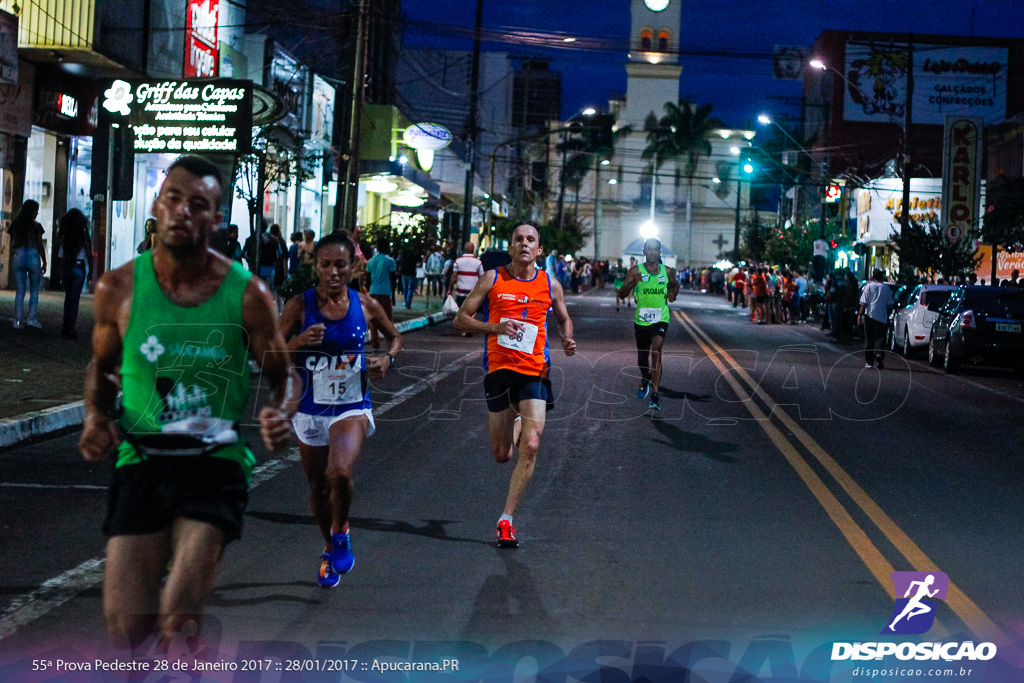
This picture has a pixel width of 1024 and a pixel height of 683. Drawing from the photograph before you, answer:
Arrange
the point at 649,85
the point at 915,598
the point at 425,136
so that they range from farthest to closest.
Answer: the point at 649,85
the point at 425,136
the point at 915,598

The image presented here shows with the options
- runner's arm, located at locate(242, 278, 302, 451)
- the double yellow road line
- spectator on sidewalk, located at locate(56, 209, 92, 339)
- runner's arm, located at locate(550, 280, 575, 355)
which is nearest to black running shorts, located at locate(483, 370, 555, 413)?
runner's arm, located at locate(550, 280, 575, 355)

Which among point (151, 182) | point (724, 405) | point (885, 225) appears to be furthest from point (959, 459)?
point (885, 225)

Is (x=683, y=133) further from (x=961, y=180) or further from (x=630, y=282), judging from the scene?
(x=630, y=282)

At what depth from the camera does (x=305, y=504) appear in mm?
8219

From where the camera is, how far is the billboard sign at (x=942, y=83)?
247ft

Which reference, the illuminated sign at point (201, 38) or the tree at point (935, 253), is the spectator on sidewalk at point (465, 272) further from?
the tree at point (935, 253)

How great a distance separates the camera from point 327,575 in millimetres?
6086

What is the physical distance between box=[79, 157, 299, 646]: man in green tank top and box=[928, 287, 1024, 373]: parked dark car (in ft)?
63.0

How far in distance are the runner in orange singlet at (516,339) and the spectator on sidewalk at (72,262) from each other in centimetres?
1144

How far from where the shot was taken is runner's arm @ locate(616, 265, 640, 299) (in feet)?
44.3

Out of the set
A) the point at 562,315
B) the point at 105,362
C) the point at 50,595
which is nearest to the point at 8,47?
the point at 562,315

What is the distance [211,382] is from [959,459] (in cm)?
872

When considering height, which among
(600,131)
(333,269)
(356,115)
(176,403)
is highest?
(600,131)

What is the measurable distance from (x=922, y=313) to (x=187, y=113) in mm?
14321
